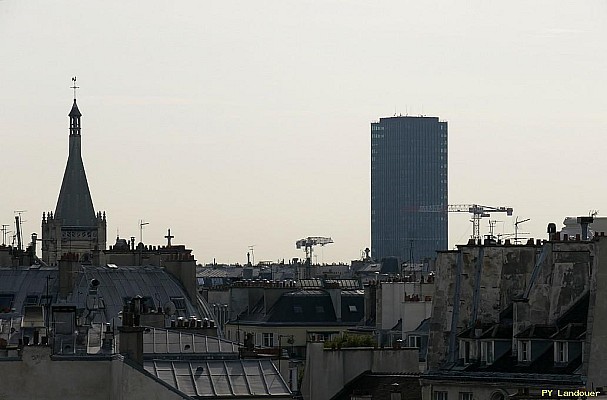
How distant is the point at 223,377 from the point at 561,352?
26.8 feet

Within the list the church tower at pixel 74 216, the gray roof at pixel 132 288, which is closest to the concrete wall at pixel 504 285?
the gray roof at pixel 132 288

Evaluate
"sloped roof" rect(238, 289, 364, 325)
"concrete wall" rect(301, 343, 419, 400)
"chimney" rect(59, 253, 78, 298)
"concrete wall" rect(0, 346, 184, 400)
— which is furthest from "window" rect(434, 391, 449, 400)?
"sloped roof" rect(238, 289, 364, 325)

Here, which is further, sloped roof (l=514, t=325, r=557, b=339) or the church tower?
the church tower

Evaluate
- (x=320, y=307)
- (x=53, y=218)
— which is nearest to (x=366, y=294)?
(x=320, y=307)

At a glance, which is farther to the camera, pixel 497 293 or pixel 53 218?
pixel 53 218

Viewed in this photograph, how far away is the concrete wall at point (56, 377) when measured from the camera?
42.3 m

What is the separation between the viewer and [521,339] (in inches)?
1957

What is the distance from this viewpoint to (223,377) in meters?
44.0

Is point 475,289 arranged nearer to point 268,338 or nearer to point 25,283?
point 25,283

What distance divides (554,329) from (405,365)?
10.2 metres

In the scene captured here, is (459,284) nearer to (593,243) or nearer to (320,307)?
(593,243)

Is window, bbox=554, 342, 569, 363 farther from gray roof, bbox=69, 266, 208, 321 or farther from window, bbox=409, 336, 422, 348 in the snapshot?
gray roof, bbox=69, 266, 208, 321

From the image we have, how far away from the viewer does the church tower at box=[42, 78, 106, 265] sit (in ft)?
553

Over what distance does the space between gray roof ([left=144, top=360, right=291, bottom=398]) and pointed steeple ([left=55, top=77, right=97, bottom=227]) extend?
130m
